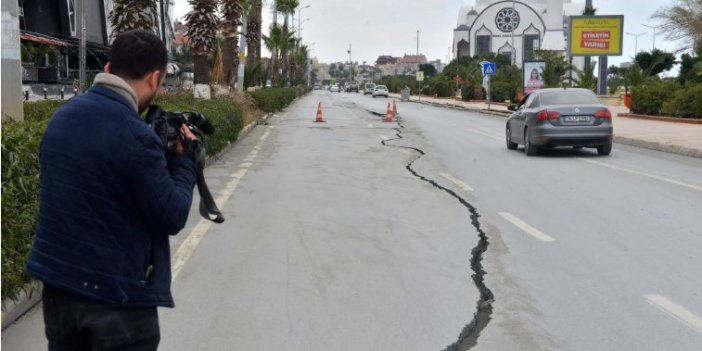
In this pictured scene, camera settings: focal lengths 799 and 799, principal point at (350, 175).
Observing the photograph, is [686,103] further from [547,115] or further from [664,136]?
[547,115]

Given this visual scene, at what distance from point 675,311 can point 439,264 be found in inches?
84.2

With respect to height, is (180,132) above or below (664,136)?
above

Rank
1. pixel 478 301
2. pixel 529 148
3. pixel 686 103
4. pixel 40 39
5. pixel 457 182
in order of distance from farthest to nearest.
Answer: pixel 40 39
pixel 686 103
pixel 529 148
pixel 457 182
pixel 478 301

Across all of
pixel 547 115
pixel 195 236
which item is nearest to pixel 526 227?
pixel 195 236

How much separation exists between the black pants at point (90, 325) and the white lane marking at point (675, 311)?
160 inches

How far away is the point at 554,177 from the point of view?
13.6m

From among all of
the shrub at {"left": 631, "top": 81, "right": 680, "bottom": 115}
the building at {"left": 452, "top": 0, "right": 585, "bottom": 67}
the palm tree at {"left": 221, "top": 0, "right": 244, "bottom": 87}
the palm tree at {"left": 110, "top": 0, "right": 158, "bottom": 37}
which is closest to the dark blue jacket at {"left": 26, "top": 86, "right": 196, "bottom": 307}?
the palm tree at {"left": 110, "top": 0, "right": 158, "bottom": 37}

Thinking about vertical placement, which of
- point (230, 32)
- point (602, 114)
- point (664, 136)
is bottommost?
point (664, 136)

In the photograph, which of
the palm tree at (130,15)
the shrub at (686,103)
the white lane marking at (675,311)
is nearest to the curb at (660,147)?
the shrub at (686,103)

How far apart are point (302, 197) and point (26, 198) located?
5.75m

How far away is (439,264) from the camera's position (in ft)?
23.8

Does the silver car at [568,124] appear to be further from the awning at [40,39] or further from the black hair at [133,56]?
the awning at [40,39]

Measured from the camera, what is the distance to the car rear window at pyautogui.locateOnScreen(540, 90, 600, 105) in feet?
57.5

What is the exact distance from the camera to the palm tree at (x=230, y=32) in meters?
30.5
